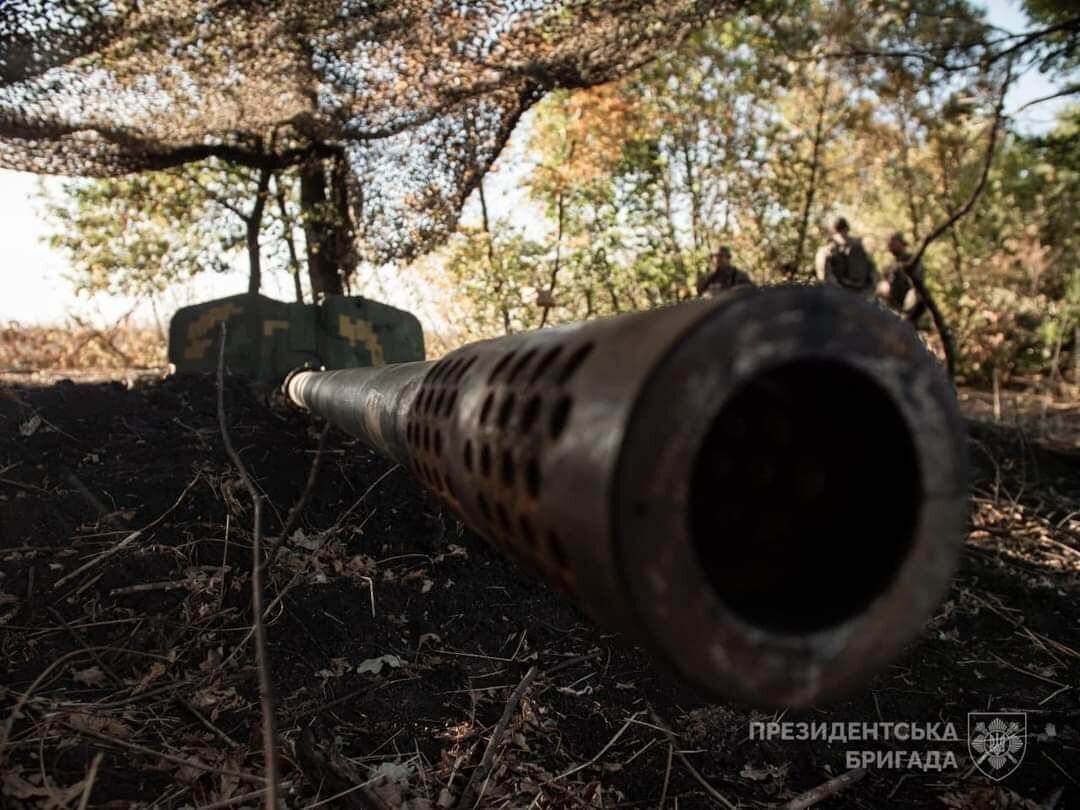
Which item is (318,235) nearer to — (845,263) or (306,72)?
(306,72)

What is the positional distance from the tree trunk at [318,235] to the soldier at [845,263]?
6.07 m

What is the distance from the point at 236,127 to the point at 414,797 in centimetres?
665

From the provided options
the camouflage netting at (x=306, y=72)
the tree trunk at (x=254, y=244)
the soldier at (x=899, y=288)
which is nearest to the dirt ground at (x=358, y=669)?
the camouflage netting at (x=306, y=72)

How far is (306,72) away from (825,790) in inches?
238

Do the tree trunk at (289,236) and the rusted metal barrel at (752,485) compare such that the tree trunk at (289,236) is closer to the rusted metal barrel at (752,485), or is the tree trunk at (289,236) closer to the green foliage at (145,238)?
the green foliage at (145,238)

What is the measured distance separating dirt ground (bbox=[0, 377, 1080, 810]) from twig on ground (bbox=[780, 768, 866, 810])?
0.03m

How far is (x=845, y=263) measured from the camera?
28.3 ft

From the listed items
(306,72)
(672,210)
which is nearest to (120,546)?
(306,72)

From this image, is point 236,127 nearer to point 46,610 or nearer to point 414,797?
point 46,610

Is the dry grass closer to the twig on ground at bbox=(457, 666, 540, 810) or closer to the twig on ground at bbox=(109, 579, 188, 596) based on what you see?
the twig on ground at bbox=(109, 579, 188, 596)

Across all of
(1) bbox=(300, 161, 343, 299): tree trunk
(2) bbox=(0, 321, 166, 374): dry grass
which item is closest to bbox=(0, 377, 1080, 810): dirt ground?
(1) bbox=(300, 161, 343, 299): tree trunk

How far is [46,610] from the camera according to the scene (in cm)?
275

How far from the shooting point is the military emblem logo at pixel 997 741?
2.65 metres

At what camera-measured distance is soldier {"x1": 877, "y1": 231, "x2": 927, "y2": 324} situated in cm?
881
